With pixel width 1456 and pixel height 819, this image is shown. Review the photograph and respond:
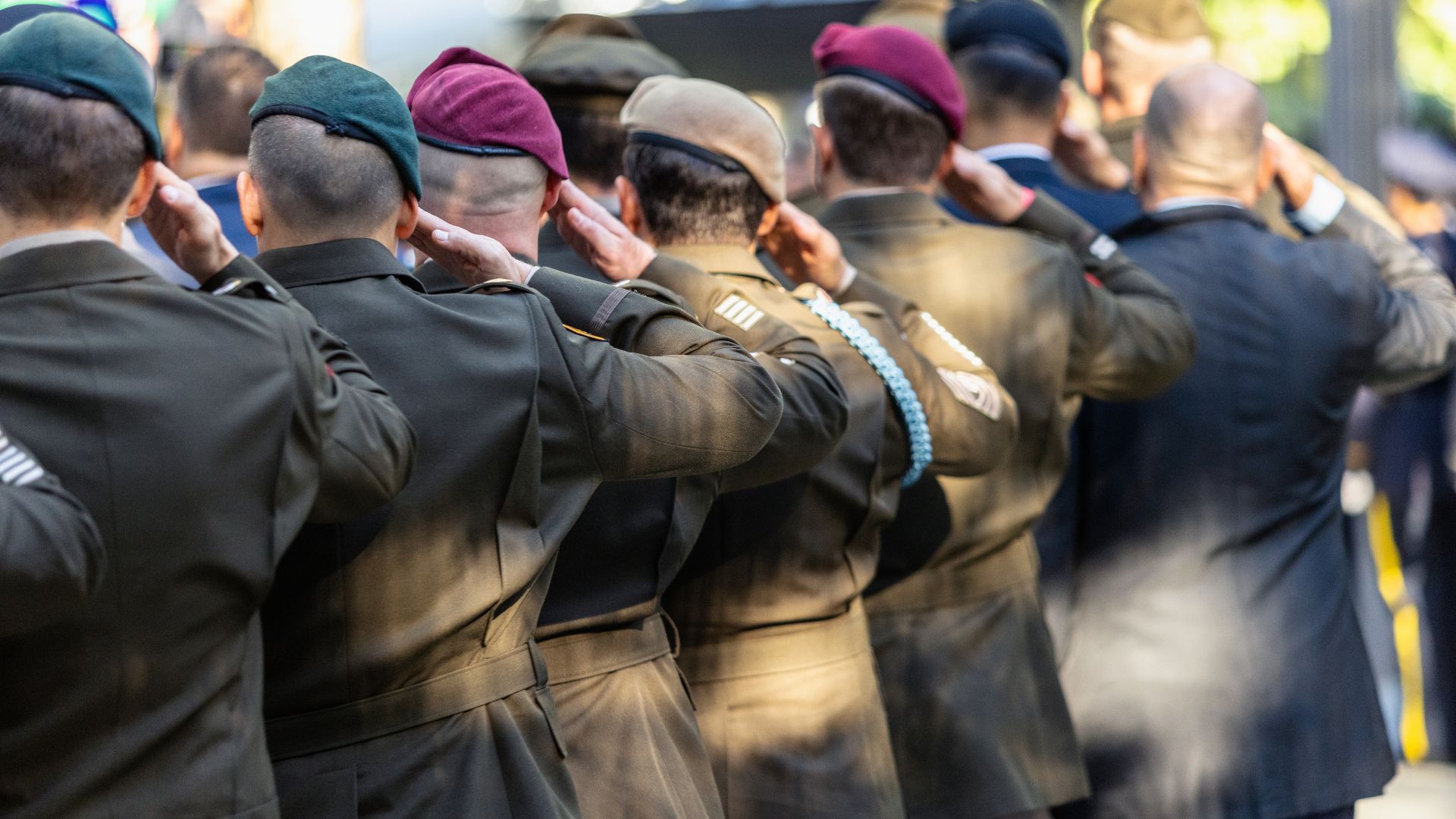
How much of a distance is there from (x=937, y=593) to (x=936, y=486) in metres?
0.22

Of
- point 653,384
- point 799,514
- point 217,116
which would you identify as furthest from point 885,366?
point 217,116

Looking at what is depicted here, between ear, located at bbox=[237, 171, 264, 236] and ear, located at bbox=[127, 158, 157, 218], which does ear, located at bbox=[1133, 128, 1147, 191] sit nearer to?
ear, located at bbox=[237, 171, 264, 236]

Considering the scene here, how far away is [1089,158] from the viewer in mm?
4832

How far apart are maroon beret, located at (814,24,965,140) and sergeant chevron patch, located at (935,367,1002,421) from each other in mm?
604

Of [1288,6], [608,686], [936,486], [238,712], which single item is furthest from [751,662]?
[1288,6]

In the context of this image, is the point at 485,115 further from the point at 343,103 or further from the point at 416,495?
the point at 416,495

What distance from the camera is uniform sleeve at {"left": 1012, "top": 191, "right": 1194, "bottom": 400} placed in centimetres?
361

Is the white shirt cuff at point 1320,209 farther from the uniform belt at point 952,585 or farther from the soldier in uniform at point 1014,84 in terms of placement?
the uniform belt at point 952,585

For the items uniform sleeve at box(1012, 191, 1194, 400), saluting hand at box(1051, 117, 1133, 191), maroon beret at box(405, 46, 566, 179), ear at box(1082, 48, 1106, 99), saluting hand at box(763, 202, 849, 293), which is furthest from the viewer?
ear at box(1082, 48, 1106, 99)

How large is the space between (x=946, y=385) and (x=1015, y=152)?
4.38 ft

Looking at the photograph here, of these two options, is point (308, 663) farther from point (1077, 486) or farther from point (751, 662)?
point (1077, 486)

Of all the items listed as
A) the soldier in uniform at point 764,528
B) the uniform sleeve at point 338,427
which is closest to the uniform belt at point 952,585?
the soldier in uniform at point 764,528

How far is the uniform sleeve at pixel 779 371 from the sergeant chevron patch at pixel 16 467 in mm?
1142

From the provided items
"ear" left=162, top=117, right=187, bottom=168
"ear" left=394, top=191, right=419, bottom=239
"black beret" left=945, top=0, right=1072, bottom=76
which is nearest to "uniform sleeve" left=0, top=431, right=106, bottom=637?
"ear" left=394, top=191, right=419, bottom=239
